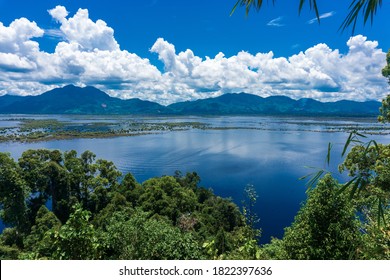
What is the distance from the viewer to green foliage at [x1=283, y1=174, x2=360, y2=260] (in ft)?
20.9

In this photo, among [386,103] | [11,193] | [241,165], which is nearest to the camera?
[386,103]

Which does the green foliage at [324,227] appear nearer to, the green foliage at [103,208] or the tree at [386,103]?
the green foliage at [103,208]

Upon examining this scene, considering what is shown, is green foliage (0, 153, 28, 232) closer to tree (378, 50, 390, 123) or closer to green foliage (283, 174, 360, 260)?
green foliage (283, 174, 360, 260)

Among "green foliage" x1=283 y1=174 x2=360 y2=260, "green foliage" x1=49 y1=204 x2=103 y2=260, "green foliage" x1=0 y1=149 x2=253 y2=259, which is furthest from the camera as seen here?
"green foliage" x1=0 y1=149 x2=253 y2=259

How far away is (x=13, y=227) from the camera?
15953 mm

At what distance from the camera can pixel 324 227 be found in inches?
261

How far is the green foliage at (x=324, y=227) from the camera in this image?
637 centimetres

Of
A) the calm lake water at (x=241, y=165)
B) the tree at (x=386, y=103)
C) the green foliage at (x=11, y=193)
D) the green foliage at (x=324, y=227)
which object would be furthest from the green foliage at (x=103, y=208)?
the tree at (x=386, y=103)

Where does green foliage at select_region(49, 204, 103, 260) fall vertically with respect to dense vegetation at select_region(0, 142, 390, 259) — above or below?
above

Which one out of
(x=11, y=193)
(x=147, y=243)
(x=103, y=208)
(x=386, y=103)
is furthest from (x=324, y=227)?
(x=103, y=208)

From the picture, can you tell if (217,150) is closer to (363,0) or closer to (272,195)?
(272,195)

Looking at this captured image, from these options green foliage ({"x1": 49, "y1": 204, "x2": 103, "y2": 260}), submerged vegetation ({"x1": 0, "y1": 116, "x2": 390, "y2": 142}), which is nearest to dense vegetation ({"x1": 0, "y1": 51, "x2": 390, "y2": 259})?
green foliage ({"x1": 49, "y1": 204, "x2": 103, "y2": 260})

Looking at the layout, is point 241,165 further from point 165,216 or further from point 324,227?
point 324,227

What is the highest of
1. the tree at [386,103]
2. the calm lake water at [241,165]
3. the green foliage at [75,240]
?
the tree at [386,103]
